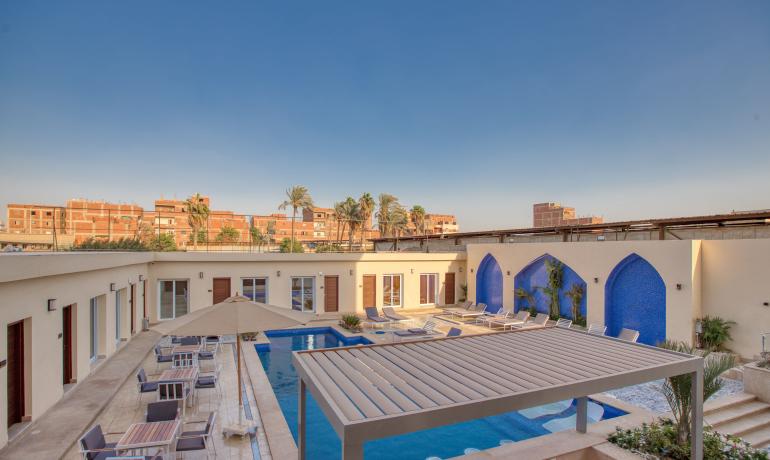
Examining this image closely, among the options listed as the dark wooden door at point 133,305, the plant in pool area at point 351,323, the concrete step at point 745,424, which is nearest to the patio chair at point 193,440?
Answer: the concrete step at point 745,424

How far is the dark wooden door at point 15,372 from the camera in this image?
6.83m

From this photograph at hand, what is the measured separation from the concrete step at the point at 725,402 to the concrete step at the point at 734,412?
0.14 feet

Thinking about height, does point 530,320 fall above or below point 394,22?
below

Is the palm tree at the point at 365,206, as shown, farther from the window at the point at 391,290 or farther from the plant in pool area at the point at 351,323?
the plant in pool area at the point at 351,323

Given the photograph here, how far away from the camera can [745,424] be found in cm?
809

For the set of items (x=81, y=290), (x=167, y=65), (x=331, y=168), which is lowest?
(x=81, y=290)

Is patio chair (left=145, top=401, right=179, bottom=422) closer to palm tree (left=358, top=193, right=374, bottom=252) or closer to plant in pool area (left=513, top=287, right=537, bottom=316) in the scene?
plant in pool area (left=513, top=287, right=537, bottom=316)

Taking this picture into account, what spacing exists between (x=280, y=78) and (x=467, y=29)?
422 inches

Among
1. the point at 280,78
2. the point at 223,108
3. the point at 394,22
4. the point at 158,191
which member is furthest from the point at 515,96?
the point at 158,191

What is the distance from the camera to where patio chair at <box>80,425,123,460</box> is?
531 centimetres

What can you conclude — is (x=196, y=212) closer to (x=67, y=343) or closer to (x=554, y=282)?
(x=67, y=343)

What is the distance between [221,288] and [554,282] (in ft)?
48.2

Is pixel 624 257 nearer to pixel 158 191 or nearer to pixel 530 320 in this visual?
pixel 530 320

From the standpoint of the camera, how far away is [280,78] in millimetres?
23328
